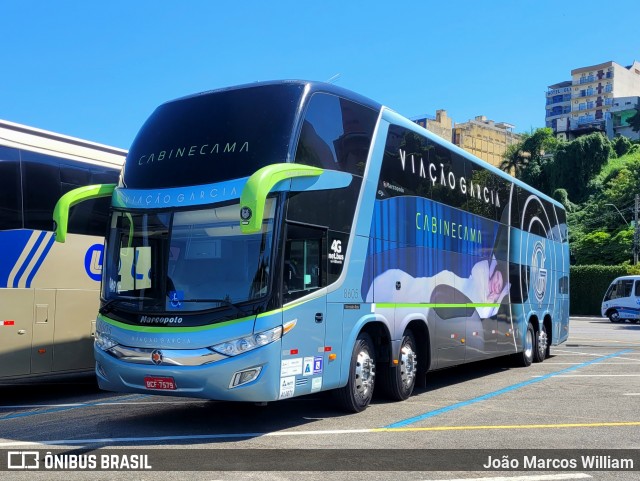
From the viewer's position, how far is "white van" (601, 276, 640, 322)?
135 feet

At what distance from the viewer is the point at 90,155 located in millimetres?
12047

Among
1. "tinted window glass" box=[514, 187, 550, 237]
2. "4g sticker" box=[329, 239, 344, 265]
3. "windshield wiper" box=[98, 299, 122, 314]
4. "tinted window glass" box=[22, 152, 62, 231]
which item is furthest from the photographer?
"tinted window glass" box=[514, 187, 550, 237]

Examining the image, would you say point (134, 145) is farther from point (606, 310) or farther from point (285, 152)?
point (606, 310)

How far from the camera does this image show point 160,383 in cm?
796

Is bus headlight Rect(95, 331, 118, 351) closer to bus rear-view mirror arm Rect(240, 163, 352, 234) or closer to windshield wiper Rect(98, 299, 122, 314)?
windshield wiper Rect(98, 299, 122, 314)

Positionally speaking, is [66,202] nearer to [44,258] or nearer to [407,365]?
[44,258]

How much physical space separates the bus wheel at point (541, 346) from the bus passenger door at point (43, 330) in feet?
37.0

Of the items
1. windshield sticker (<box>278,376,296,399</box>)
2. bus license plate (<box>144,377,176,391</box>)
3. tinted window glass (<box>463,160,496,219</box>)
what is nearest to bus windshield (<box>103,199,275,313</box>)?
bus license plate (<box>144,377,176,391</box>)

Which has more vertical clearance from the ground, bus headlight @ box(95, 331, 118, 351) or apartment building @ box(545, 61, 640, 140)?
apartment building @ box(545, 61, 640, 140)

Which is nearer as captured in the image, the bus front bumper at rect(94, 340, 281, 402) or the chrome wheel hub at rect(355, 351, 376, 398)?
the bus front bumper at rect(94, 340, 281, 402)

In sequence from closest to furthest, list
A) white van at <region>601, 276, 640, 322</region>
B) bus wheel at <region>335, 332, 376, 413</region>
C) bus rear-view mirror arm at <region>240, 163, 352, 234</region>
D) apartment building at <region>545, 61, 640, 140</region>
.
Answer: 1. bus rear-view mirror arm at <region>240, 163, 352, 234</region>
2. bus wheel at <region>335, 332, 376, 413</region>
3. white van at <region>601, 276, 640, 322</region>
4. apartment building at <region>545, 61, 640, 140</region>

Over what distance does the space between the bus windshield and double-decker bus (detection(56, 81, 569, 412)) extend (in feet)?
0.05

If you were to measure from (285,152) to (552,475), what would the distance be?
14.2 ft

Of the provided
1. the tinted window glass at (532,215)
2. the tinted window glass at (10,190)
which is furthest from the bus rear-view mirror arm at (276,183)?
the tinted window glass at (532,215)
